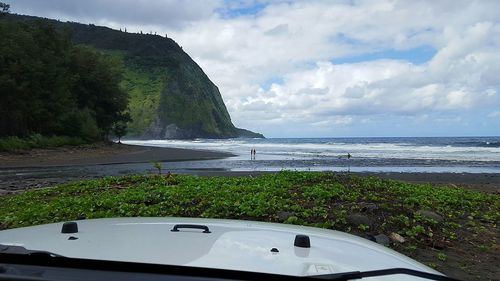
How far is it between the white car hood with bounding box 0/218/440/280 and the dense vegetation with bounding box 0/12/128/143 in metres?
35.5

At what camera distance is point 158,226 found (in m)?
2.78

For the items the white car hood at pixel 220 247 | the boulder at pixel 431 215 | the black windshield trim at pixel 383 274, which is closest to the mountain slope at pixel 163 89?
the boulder at pixel 431 215

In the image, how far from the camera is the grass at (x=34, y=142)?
107 feet

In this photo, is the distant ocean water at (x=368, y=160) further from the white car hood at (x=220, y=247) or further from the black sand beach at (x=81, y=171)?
the white car hood at (x=220, y=247)

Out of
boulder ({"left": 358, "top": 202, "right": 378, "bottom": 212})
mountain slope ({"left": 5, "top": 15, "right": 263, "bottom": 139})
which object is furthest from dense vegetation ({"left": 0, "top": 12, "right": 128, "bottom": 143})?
mountain slope ({"left": 5, "top": 15, "right": 263, "bottom": 139})

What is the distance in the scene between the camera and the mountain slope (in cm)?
12188

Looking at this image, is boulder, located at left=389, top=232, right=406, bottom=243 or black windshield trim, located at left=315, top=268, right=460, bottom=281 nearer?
black windshield trim, located at left=315, top=268, right=460, bottom=281

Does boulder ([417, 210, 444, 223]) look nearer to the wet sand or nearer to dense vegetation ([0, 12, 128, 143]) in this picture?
the wet sand

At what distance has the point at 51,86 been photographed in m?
40.8

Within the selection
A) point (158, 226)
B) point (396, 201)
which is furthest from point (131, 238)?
point (396, 201)

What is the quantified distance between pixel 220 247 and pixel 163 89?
131m

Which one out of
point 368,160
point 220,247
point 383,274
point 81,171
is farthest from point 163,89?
point 383,274

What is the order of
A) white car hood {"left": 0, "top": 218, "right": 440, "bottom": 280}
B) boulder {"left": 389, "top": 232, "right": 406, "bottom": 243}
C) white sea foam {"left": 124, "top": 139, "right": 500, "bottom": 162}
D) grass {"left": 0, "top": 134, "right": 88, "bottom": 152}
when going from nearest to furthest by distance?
white car hood {"left": 0, "top": 218, "right": 440, "bottom": 280}
boulder {"left": 389, "top": 232, "right": 406, "bottom": 243}
grass {"left": 0, "top": 134, "right": 88, "bottom": 152}
white sea foam {"left": 124, "top": 139, "right": 500, "bottom": 162}

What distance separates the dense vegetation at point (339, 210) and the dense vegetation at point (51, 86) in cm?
2962
